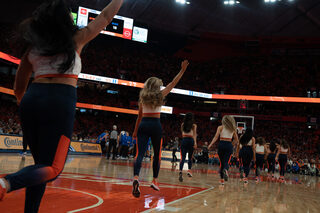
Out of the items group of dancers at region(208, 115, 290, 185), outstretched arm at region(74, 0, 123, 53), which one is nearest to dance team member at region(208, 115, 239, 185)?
group of dancers at region(208, 115, 290, 185)

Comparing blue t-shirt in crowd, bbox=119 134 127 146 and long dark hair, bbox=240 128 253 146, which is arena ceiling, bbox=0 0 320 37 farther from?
long dark hair, bbox=240 128 253 146

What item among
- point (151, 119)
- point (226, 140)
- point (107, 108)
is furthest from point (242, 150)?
point (107, 108)

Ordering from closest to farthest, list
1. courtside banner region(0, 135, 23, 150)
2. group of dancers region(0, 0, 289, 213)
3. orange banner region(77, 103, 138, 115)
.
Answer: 1. group of dancers region(0, 0, 289, 213)
2. courtside banner region(0, 135, 23, 150)
3. orange banner region(77, 103, 138, 115)

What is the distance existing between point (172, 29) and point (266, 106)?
15890 millimetres

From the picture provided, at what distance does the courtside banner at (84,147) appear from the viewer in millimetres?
18062

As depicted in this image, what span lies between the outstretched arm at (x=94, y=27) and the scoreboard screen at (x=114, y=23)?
26676mm

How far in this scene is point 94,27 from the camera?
2188 millimetres

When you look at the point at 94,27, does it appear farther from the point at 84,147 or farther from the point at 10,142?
the point at 84,147

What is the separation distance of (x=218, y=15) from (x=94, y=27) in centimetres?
3179

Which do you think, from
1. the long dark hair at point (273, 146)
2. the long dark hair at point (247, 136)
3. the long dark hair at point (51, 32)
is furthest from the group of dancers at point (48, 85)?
the long dark hair at point (273, 146)

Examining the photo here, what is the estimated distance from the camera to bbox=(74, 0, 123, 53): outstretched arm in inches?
83.4

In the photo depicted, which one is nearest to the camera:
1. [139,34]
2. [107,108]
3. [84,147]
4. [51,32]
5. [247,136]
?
[51,32]

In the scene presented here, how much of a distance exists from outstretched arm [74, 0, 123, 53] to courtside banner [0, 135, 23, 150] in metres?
13.0

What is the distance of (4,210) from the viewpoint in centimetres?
308
